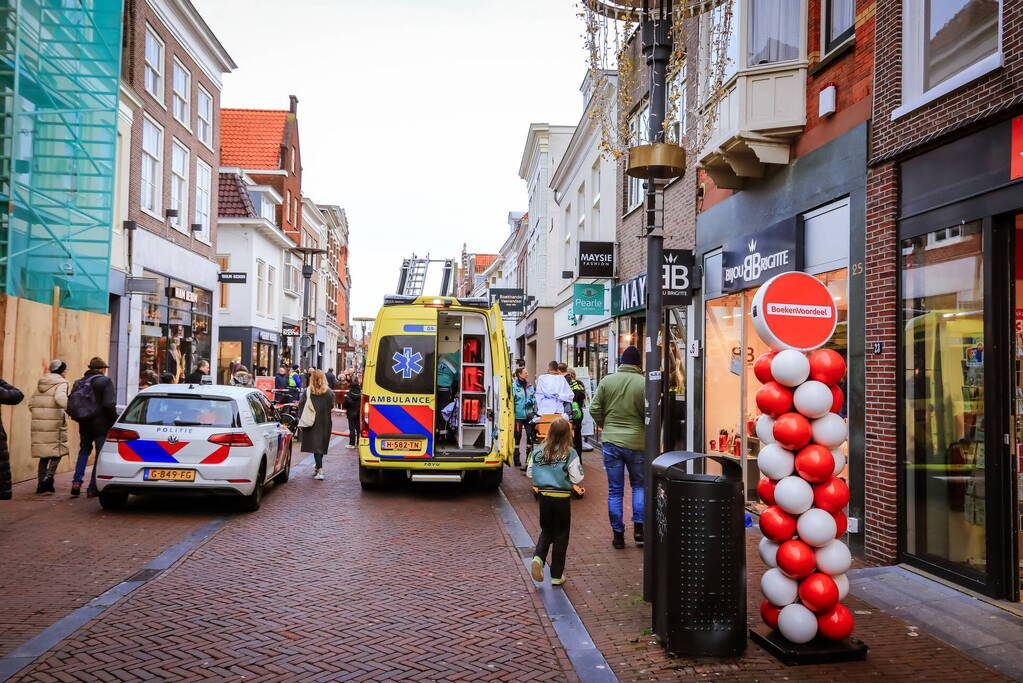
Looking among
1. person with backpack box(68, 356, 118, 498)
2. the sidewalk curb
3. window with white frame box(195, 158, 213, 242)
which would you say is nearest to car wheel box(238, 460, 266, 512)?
person with backpack box(68, 356, 118, 498)

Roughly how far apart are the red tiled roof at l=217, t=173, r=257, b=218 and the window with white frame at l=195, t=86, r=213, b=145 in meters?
6.67

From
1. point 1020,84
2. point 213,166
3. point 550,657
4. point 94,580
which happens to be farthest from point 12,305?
point 213,166

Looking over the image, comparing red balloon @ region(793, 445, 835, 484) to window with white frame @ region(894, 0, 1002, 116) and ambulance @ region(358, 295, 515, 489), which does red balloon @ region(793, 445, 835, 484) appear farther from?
ambulance @ region(358, 295, 515, 489)

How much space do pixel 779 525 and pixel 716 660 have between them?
2.89ft

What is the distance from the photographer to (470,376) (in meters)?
13.1

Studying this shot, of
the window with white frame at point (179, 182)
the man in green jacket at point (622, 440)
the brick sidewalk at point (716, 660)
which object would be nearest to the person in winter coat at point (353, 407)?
the window with white frame at point (179, 182)

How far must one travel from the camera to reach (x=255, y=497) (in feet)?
31.5

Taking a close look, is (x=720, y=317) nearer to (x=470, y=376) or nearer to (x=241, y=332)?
(x=470, y=376)

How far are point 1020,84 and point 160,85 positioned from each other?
2008 centimetres

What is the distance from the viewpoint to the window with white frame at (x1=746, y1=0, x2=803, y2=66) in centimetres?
905

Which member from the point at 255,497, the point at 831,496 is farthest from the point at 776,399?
the point at 255,497

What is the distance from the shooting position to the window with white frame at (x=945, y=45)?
20.1 ft

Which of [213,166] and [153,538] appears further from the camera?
[213,166]

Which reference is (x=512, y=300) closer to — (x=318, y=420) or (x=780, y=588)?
(x=318, y=420)
